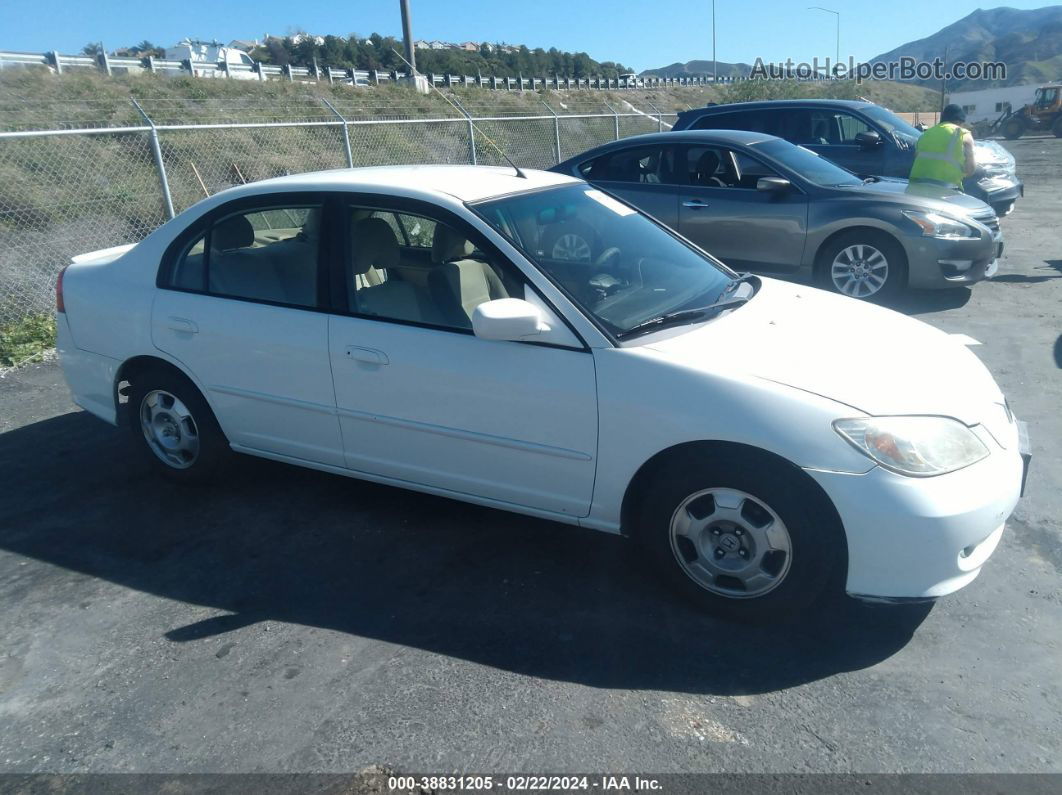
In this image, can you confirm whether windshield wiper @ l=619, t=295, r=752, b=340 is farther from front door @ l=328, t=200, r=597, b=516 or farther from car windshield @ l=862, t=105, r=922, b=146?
car windshield @ l=862, t=105, r=922, b=146

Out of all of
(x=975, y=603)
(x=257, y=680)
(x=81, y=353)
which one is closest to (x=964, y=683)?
(x=975, y=603)

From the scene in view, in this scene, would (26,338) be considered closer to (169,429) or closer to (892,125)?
(169,429)

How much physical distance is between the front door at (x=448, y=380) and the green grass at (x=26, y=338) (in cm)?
488

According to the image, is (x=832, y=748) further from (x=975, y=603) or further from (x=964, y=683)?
(x=975, y=603)

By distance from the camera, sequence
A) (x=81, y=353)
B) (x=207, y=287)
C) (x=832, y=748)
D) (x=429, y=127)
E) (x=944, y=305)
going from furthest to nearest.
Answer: (x=429, y=127) < (x=944, y=305) < (x=81, y=353) < (x=207, y=287) < (x=832, y=748)

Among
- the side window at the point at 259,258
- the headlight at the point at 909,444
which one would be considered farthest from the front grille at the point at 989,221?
the side window at the point at 259,258

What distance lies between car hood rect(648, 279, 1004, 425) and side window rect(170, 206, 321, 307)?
5.91ft

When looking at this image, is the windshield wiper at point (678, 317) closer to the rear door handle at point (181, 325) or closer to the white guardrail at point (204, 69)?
the rear door handle at point (181, 325)

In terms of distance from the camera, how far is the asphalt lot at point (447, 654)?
274 centimetres

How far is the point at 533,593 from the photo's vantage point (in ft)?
11.9

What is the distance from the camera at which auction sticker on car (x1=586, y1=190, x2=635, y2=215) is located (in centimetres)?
448

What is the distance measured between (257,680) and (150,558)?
4.13ft

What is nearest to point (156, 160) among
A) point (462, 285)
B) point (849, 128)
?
point (462, 285)

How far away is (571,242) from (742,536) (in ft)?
5.24
